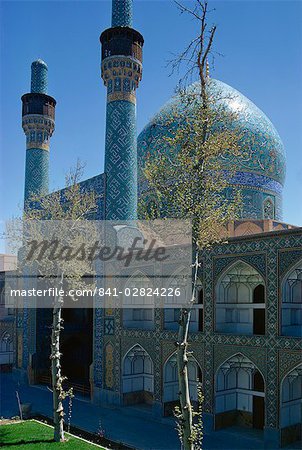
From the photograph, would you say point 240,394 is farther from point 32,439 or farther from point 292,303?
point 32,439

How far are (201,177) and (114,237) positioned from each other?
839 cm

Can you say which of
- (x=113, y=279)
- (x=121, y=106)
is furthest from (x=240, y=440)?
(x=121, y=106)

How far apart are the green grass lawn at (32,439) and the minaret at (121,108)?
273 inches

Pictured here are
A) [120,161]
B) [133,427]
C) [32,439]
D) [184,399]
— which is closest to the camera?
[184,399]

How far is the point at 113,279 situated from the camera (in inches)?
601

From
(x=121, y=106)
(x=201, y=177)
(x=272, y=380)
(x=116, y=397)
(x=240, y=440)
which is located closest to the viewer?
(x=201, y=177)

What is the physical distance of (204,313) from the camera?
12523mm

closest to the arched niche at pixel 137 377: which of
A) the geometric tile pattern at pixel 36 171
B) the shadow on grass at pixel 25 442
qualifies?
the shadow on grass at pixel 25 442

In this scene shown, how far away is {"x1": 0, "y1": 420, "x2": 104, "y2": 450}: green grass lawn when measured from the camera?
9.93 meters

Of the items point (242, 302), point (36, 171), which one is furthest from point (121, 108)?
point (242, 302)

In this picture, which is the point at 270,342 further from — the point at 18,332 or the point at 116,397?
the point at 18,332

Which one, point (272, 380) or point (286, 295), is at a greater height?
point (286, 295)

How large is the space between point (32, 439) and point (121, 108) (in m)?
10.7

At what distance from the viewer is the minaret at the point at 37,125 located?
69.6 feet
